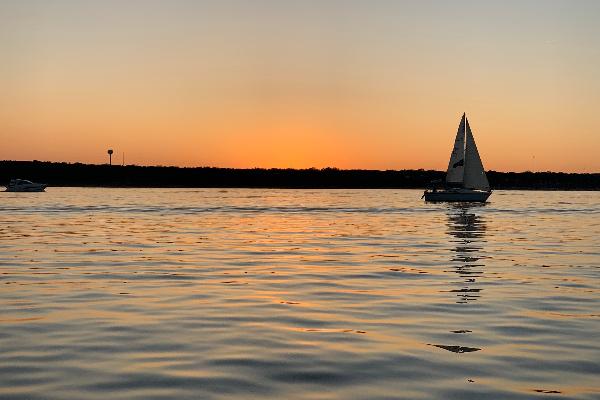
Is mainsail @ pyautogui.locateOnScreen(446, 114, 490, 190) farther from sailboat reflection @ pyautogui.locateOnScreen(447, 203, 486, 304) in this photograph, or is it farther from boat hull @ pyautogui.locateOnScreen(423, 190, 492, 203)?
sailboat reflection @ pyautogui.locateOnScreen(447, 203, 486, 304)

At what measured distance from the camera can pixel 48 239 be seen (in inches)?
1657

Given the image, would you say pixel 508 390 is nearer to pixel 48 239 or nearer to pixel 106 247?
pixel 106 247

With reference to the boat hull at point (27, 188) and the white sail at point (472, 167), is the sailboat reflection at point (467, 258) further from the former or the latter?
the boat hull at point (27, 188)

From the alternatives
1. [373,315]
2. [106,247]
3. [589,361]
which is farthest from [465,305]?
[106,247]

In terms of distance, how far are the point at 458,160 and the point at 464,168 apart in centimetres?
126

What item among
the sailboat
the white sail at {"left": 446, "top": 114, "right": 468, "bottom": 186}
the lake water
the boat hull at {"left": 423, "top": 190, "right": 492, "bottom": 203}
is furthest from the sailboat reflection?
the white sail at {"left": 446, "top": 114, "right": 468, "bottom": 186}

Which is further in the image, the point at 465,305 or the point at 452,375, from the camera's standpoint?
the point at 465,305

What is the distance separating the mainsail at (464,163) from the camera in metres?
107

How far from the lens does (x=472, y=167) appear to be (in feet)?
352

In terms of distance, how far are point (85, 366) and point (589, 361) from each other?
25.5 feet

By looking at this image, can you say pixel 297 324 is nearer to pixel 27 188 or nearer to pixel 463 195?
pixel 463 195

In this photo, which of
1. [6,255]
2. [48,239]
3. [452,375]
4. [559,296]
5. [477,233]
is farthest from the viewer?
[477,233]

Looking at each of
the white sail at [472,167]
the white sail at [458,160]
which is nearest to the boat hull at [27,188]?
the white sail at [458,160]

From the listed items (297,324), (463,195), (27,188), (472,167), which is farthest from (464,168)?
(297,324)
